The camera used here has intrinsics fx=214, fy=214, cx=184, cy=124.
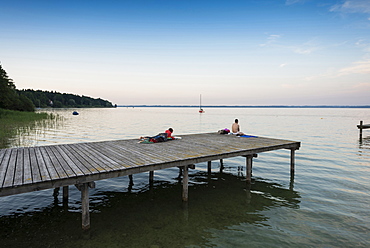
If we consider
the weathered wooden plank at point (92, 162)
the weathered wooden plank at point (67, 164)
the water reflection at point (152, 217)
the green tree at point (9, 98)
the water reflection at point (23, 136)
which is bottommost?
the water reflection at point (152, 217)

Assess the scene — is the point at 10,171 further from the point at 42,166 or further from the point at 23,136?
the point at 23,136

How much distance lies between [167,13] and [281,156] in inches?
981

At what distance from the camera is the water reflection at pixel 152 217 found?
5797mm

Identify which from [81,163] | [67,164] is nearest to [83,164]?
[81,163]

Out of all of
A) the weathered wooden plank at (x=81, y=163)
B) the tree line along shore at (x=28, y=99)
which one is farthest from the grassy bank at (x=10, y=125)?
the weathered wooden plank at (x=81, y=163)

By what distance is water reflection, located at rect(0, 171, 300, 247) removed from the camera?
19.0ft

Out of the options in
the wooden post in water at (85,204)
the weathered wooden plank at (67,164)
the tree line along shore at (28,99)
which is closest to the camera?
the weathered wooden plank at (67,164)

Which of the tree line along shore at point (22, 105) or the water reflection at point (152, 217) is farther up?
the tree line along shore at point (22, 105)

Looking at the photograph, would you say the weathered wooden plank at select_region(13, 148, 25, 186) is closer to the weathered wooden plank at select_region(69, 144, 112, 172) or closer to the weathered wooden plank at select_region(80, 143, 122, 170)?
the weathered wooden plank at select_region(69, 144, 112, 172)

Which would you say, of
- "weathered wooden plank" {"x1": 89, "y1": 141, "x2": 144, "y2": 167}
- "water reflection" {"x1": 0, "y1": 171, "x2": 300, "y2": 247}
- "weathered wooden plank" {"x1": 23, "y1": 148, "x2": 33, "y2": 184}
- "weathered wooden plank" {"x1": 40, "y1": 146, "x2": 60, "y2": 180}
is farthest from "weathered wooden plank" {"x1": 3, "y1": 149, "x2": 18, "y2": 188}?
"weathered wooden plank" {"x1": 89, "y1": 141, "x2": 144, "y2": 167}

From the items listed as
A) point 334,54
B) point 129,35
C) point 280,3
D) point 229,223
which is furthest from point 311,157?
point 129,35

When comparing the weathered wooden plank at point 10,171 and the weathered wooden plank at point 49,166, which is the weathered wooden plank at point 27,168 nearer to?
the weathered wooden plank at point 10,171

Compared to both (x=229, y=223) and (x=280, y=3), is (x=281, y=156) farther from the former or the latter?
(x=280, y=3)

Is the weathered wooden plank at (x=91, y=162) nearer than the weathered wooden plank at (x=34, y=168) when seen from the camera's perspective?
No
